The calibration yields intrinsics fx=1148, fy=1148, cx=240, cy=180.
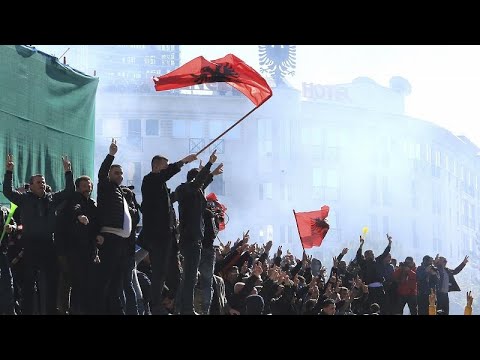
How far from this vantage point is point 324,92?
57.8m

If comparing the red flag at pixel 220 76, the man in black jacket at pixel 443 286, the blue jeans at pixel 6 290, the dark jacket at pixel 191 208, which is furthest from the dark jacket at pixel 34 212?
the man in black jacket at pixel 443 286

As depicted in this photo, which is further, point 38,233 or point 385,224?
point 385,224

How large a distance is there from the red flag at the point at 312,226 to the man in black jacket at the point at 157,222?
7804 mm

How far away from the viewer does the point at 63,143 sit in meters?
16.4

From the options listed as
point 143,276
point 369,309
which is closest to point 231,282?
point 143,276

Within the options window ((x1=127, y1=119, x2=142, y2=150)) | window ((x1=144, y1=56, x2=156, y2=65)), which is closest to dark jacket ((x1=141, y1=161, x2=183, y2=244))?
window ((x1=127, y1=119, x2=142, y2=150))

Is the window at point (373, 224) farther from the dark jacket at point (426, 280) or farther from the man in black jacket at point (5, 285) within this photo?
the man in black jacket at point (5, 285)

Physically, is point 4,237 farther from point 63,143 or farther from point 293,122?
point 293,122

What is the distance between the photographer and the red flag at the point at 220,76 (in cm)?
1253

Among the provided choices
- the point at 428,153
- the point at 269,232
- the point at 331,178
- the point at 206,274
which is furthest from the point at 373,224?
the point at 206,274

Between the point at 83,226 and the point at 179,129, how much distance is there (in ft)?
127

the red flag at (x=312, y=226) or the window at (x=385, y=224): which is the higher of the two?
the window at (x=385, y=224)

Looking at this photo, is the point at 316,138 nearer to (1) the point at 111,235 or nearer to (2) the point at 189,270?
(2) the point at 189,270

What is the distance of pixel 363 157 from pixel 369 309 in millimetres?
42290
